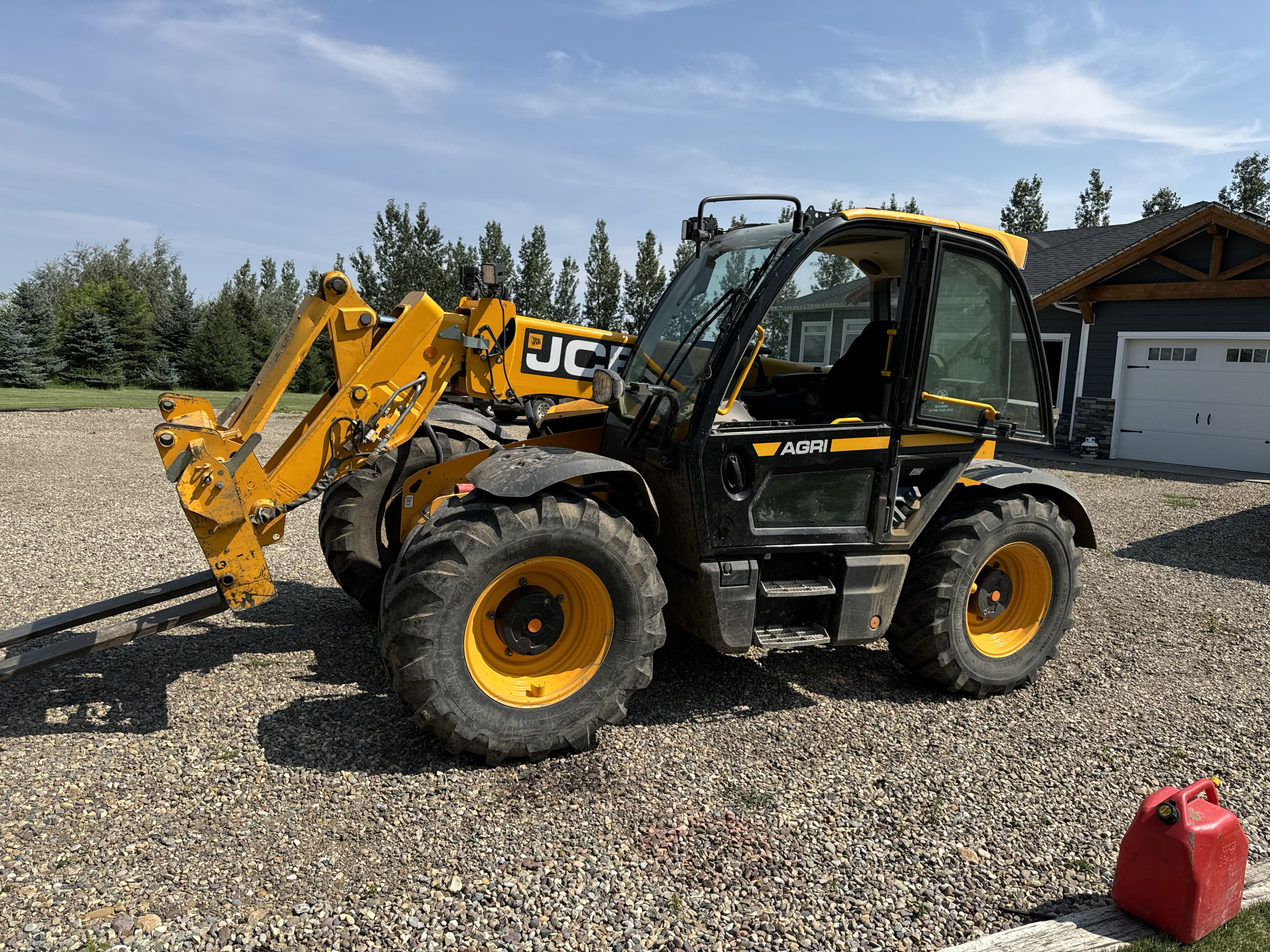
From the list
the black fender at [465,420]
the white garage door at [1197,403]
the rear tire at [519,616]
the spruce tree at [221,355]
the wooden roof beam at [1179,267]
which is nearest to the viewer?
the rear tire at [519,616]

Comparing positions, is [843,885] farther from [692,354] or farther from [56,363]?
[56,363]

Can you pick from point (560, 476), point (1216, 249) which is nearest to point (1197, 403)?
point (1216, 249)

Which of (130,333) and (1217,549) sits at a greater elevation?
(130,333)

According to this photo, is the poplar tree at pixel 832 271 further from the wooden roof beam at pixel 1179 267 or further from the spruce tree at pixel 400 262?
the spruce tree at pixel 400 262

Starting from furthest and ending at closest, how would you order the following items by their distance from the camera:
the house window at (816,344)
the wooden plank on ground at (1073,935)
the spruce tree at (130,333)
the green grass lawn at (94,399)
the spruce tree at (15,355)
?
the spruce tree at (130,333) < the spruce tree at (15,355) < the green grass lawn at (94,399) < the house window at (816,344) < the wooden plank on ground at (1073,935)

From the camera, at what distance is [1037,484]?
504cm

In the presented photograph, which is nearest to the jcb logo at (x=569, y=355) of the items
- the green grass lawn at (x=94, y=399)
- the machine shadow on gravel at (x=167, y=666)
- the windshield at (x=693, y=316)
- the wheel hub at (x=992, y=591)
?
the windshield at (x=693, y=316)

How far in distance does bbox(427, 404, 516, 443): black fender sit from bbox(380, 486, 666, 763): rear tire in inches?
61.4

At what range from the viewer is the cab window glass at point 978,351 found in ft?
15.0

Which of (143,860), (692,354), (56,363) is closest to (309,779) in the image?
(143,860)

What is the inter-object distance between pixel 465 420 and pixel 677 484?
73.3 inches

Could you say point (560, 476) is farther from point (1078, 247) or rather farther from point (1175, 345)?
point (1078, 247)

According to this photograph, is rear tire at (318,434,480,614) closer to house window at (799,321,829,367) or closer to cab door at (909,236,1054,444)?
house window at (799,321,829,367)

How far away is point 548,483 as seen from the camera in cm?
390
